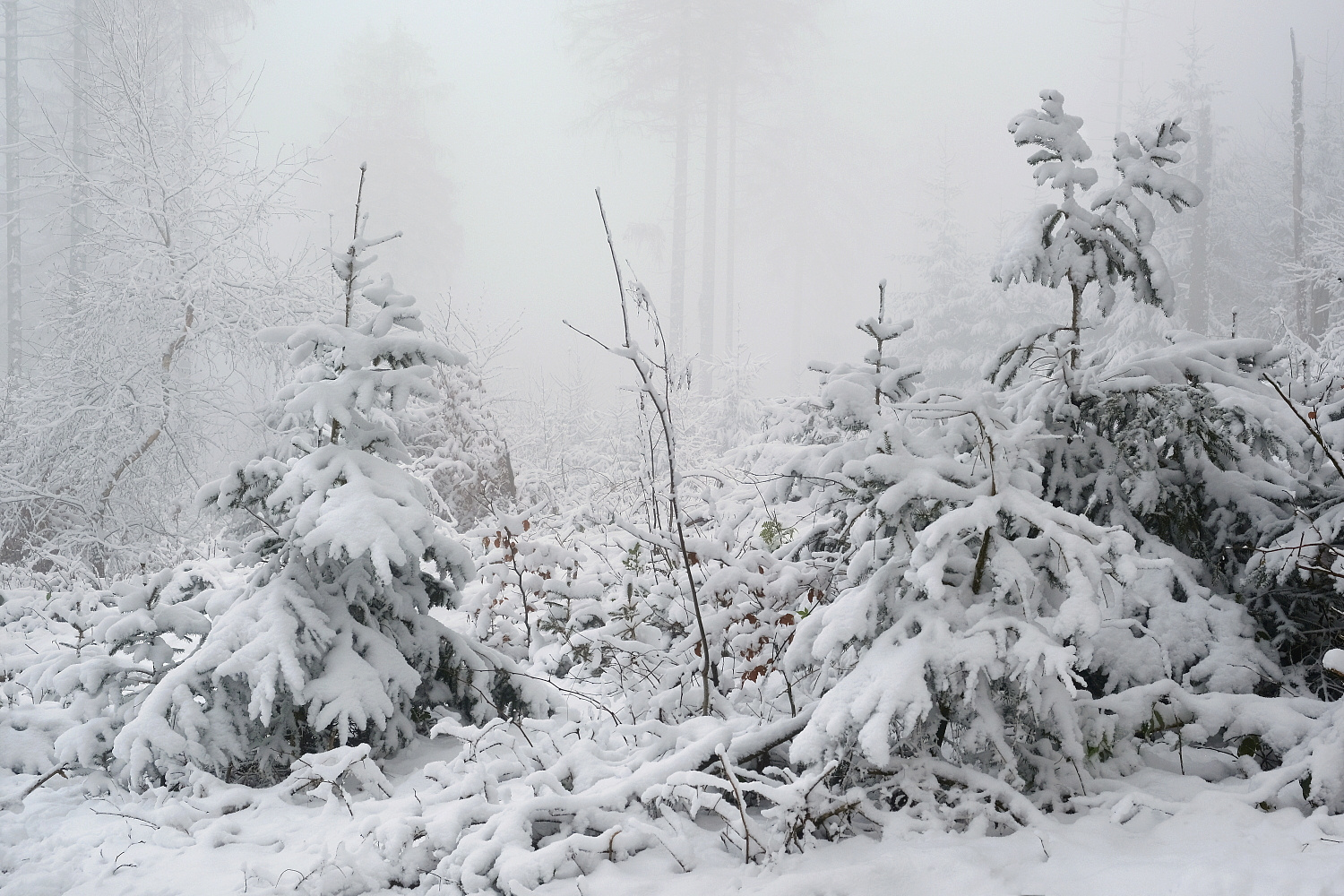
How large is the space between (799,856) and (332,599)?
7.46 feet

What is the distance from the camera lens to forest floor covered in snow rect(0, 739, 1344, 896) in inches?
73.7

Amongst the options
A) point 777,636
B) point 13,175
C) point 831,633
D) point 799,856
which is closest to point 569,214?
point 13,175

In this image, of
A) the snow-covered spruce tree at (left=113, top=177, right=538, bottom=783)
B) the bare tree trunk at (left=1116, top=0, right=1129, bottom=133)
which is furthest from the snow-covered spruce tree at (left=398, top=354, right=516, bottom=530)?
the bare tree trunk at (left=1116, top=0, right=1129, bottom=133)

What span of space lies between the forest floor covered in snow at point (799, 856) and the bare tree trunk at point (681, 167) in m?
21.0

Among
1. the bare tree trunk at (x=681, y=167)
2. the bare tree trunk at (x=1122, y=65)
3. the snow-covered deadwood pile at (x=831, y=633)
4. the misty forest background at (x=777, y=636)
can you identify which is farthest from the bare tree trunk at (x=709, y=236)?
the snow-covered deadwood pile at (x=831, y=633)

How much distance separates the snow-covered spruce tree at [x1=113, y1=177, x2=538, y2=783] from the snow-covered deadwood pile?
0.02 metres

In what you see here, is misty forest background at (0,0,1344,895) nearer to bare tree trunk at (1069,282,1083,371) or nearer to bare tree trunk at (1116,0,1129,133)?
bare tree trunk at (1069,282,1083,371)

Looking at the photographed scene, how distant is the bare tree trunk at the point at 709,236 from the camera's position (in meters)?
24.3

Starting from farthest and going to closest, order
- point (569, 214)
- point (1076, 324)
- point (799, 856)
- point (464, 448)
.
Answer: point (569, 214)
point (464, 448)
point (1076, 324)
point (799, 856)

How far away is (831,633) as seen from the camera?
226cm

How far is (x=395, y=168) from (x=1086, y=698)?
112 ft

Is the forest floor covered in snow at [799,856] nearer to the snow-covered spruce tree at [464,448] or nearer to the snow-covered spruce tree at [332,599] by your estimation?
the snow-covered spruce tree at [332,599]

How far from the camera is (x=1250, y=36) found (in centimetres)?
5069

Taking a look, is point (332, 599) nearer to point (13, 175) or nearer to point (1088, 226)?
point (1088, 226)
